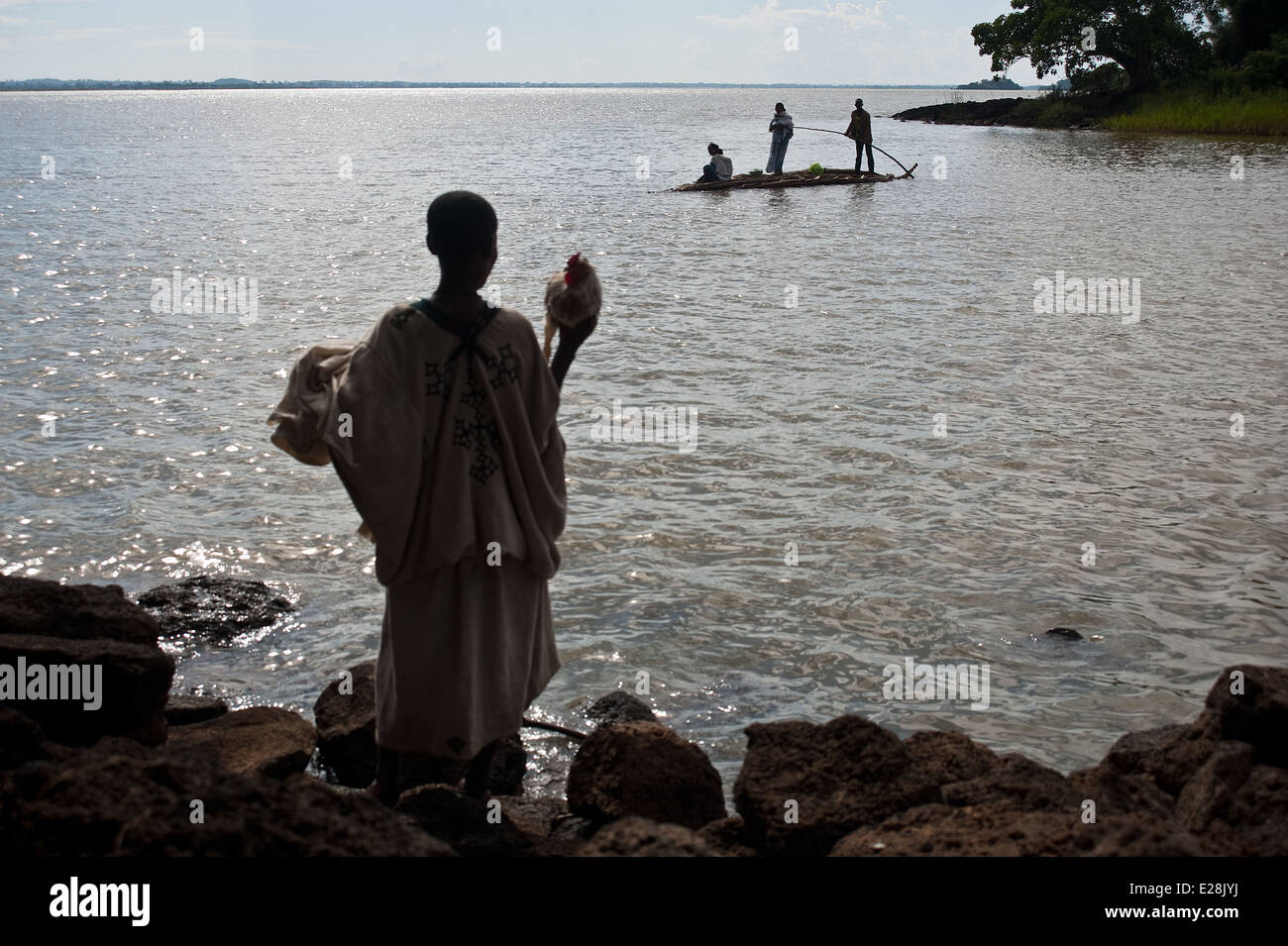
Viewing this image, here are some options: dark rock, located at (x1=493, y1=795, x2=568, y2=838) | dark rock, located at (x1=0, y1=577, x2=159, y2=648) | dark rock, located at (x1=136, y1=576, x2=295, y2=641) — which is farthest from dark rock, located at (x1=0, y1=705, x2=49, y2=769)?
dark rock, located at (x1=136, y1=576, x2=295, y2=641)

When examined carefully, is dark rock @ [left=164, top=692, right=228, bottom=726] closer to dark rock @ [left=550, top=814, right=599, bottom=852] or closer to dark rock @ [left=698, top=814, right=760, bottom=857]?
dark rock @ [left=550, top=814, right=599, bottom=852]

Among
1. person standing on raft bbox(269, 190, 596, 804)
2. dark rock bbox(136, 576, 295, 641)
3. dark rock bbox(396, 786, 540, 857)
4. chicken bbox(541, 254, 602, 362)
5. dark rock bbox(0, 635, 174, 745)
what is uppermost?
chicken bbox(541, 254, 602, 362)

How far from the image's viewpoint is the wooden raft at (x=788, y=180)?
97.1 ft

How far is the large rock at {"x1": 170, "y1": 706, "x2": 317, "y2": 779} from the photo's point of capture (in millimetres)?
4305

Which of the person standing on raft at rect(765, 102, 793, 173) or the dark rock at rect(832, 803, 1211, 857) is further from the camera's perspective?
the person standing on raft at rect(765, 102, 793, 173)

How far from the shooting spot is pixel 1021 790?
3482mm

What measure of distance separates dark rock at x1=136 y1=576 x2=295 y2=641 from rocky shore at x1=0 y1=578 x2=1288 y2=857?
0.98 metres

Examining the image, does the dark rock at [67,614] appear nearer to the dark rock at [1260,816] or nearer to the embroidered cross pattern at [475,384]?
the embroidered cross pattern at [475,384]

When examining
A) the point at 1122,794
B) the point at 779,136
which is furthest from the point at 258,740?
the point at 779,136
